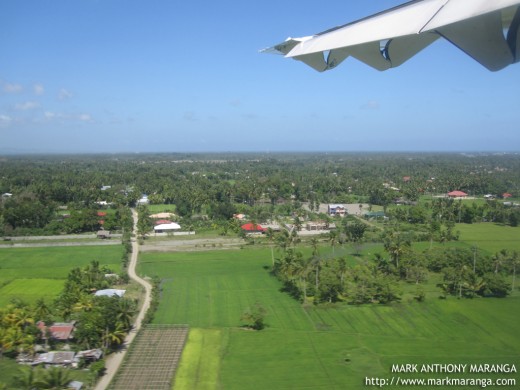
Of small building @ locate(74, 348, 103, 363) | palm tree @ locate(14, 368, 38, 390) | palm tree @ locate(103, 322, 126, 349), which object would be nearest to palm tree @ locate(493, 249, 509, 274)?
palm tree @ locate(103, 322, 126, 349)

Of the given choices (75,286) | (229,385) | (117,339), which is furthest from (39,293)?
(229,385)

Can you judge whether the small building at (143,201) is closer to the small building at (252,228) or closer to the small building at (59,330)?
the small building at (252,228)

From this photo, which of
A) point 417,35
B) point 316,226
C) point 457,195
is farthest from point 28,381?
point 457,195

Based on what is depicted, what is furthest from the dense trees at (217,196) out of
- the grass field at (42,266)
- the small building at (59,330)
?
the small building at (59,330)

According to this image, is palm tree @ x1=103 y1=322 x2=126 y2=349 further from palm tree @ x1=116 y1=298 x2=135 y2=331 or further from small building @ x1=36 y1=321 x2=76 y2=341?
small building @ x1=36 y1=321 x2=76 y2=341

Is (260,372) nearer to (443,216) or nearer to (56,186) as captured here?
(443,216)

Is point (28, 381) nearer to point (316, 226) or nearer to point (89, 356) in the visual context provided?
point (89, 356)
